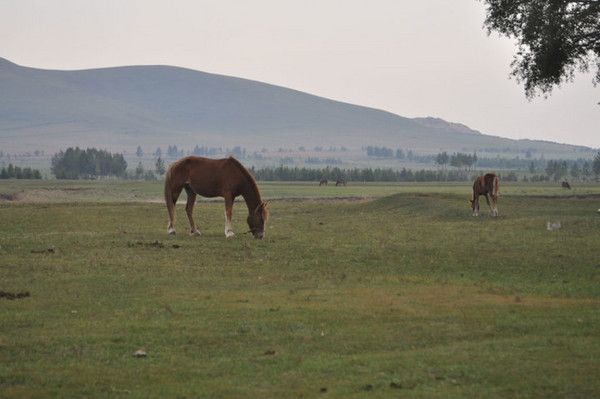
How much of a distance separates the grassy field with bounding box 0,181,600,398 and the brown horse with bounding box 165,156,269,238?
0.79 metres

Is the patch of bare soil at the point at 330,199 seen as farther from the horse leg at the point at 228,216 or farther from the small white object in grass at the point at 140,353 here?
A: the small white object in grass at the point at 140,353

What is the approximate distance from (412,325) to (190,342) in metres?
3.20

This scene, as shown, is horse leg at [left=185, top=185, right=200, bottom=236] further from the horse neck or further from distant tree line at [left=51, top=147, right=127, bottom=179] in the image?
distant tree line at [left=51, top=147, right=127, bottom=179]

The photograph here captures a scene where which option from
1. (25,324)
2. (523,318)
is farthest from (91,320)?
(523,318)

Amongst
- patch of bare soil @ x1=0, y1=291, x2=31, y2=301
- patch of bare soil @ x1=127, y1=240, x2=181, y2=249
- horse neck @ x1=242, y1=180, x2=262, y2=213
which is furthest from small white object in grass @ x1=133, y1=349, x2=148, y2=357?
horse neck @ x1=242, y1=180, x2=262, y2=213

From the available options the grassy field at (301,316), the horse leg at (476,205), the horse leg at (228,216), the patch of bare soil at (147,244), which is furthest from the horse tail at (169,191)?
the horse leg at (476,205)

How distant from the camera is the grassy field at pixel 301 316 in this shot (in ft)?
41.6

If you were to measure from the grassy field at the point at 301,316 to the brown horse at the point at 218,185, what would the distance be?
0.79m

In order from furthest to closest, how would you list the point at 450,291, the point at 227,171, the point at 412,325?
the point at 227,171 → the point at 450,291 → the point at 412,325

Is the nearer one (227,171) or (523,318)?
(523,318)

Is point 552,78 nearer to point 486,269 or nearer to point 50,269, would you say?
point 486,269

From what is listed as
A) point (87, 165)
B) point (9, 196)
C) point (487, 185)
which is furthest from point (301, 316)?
point (87, 165)

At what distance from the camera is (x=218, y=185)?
34.5m

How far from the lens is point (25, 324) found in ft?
53.4
